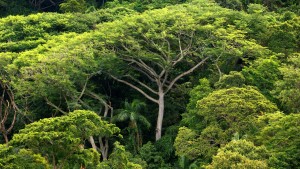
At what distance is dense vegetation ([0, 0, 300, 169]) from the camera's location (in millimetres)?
28891

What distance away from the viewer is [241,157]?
2436 centimetres

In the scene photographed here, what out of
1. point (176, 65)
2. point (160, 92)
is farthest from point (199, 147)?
point (176, 65)

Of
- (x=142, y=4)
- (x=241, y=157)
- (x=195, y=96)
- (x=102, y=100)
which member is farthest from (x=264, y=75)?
(x=142, y=4)

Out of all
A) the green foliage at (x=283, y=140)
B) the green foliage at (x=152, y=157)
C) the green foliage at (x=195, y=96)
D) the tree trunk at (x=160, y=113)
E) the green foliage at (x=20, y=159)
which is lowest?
the green foliage at (x=152, y=157)

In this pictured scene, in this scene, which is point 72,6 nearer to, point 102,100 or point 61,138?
point 102,100

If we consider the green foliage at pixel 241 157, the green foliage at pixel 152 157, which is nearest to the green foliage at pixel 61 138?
the green foliage at pixel 241 157

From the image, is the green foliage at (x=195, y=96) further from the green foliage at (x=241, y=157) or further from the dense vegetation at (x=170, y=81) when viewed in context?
the green foliage at (x=241, y=157)

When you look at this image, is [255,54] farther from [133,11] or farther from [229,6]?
[133,11]

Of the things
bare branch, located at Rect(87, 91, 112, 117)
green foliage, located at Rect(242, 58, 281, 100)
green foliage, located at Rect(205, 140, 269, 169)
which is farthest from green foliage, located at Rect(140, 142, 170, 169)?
green foliage, located at Rect(205, 140, 269, 169)

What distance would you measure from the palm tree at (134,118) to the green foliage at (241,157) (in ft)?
34.2

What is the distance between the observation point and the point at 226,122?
1136 inches

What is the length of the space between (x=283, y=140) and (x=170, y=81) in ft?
40.0

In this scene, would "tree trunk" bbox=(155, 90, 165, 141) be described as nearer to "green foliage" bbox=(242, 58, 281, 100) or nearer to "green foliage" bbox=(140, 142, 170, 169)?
"green foliage" bbox=(140, 142, 170, 169)

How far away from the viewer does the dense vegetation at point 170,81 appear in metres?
28.9
